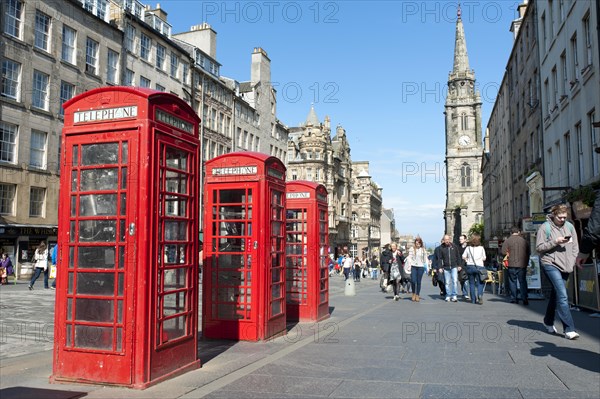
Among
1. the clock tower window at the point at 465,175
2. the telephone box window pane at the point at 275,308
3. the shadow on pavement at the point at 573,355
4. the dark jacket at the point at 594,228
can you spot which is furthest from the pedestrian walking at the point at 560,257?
the clock tower window at the point at 465,175

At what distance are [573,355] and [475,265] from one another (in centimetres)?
803

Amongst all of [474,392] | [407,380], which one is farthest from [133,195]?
[474,392]

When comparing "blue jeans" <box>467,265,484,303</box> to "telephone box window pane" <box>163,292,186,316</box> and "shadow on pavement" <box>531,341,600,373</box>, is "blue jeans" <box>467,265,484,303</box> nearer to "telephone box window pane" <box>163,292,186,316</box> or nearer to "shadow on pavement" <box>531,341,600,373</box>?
"shadow on pavement" <box>531,341,600,373</box>

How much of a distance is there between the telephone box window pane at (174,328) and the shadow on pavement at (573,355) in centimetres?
464

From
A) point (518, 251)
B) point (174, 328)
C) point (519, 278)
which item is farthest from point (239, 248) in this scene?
point (519, 278)

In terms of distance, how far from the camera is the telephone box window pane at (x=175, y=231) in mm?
6056

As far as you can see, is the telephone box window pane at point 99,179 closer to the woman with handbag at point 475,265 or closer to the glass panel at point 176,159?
the glass panel at point 176,159

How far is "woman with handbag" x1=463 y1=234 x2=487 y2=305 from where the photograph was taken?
14922 mm

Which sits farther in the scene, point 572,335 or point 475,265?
point 475,265

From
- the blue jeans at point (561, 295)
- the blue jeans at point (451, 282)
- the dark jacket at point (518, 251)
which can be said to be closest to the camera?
the blue jeans at point (561, 295)

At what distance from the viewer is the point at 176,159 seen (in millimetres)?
6262

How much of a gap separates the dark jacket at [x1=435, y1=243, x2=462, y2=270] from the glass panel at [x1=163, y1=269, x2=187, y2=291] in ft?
35.9

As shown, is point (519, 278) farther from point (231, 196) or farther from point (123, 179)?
point (123, 179)

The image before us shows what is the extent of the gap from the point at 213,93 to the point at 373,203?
73.7m
